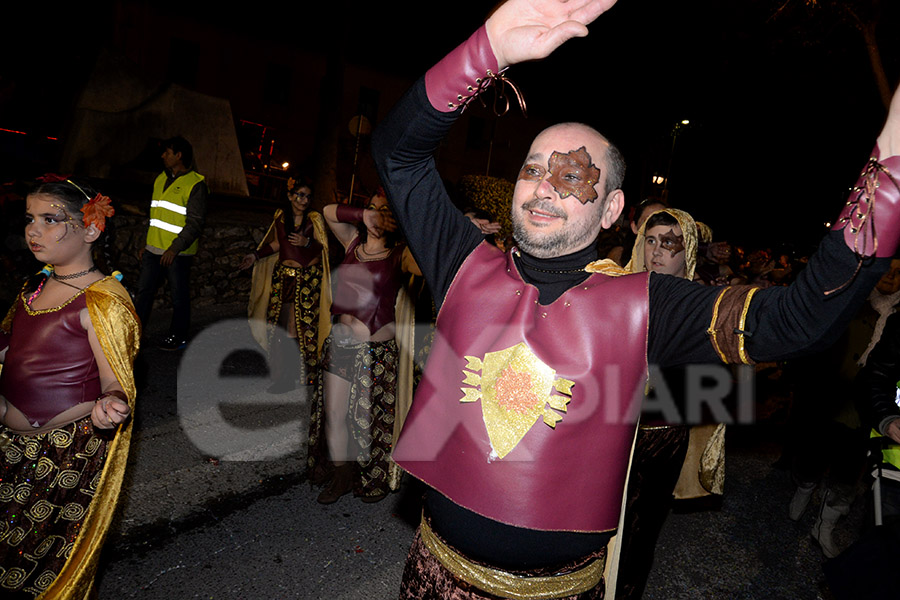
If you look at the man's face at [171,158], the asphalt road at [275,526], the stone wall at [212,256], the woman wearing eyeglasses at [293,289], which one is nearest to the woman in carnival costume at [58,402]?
the asphalt road at [275,526]

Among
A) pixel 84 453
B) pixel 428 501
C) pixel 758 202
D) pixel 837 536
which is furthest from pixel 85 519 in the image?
pixel 758 202

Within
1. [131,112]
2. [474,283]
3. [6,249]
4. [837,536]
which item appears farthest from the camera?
[131,112]

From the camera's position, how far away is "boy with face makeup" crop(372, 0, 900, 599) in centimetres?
153

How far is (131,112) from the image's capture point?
11.1 meters

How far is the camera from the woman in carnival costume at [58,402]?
2.36m

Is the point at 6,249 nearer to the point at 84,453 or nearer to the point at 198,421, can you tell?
the point at 198,421

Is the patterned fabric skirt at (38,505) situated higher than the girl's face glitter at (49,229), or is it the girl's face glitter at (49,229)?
the girl's face glitter at (49,229)

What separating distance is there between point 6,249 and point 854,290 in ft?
27.3

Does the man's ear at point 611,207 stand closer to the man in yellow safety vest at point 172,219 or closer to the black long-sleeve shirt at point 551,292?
the black long-sleeve shirt at point 551,292

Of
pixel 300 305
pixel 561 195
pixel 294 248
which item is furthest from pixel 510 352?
pixel 294 248

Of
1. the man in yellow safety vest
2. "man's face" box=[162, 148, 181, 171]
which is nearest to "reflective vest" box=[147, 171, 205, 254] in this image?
the man in yellow safety vest

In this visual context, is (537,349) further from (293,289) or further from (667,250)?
(293,289)

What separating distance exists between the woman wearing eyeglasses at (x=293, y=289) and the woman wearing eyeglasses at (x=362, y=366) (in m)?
1.50

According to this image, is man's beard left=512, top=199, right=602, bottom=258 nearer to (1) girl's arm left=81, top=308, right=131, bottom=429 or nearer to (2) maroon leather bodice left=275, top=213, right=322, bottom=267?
(1) girl's arm left=81, top=308, right=131, bottom=429
